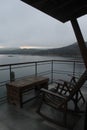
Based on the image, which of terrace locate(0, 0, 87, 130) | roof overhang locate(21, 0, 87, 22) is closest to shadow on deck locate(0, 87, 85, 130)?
terrace locate(0, 0, 87, 130)

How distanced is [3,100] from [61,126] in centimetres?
164

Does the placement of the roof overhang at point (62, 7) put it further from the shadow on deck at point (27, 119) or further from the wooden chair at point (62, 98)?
the shadow on deck at point (27, 119)

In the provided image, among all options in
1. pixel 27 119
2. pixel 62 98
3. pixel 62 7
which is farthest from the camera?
pixel 27 119

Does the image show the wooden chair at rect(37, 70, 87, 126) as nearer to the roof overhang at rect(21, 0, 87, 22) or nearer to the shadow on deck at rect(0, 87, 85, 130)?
the shadow on deck at rect(0, 87, 85, 130)

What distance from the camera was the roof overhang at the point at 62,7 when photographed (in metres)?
1.74

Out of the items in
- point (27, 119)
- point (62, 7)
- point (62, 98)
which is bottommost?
point (27, 119)

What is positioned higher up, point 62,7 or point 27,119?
point 62,7

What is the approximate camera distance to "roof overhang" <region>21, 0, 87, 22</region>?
174cm

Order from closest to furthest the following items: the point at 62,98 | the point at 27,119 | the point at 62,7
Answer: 1. the point at 62,7
2. the point at 62,98
3. the point at 27,119

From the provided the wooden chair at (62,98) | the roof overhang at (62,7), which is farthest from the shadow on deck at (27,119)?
the roof overhang at (62,7)

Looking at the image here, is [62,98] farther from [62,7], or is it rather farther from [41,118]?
[62,7]

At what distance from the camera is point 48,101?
2.63 m

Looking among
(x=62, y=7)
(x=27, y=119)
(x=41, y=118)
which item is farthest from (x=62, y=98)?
(x=62, y=7)

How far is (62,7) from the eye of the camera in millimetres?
2113
